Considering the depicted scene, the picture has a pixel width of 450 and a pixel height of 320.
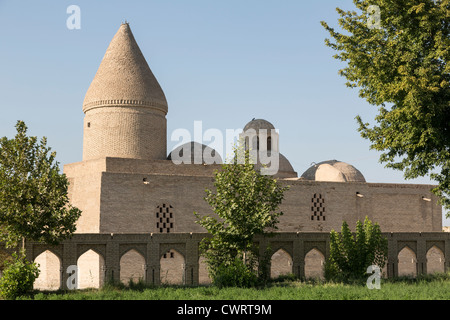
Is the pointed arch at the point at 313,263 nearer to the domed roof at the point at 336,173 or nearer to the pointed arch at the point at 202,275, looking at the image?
the domed roof at the point at 336,173

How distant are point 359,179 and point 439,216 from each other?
4604 millimetres

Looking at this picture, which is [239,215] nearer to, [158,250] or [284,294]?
[158,250]

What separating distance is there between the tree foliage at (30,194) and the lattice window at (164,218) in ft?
17.8

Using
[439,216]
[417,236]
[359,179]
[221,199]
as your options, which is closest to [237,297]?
[221,199]

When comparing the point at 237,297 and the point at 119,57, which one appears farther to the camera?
the point at 119,57

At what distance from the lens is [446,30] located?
18.3m

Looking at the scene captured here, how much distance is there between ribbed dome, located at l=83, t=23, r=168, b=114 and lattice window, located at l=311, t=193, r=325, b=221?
8.06m

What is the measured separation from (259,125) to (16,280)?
17383mm

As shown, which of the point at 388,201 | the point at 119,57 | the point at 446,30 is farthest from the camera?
the point at 388,201

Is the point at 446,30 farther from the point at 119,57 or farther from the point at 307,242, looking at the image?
the point at 119,57

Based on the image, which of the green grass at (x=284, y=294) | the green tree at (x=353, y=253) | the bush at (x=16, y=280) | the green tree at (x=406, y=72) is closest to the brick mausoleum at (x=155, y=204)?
the green tree at (x=353, y=253)

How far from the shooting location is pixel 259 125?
3172cm

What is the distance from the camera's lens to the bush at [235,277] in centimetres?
1908

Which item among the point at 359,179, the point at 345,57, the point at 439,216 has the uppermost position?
the point at 345,57
